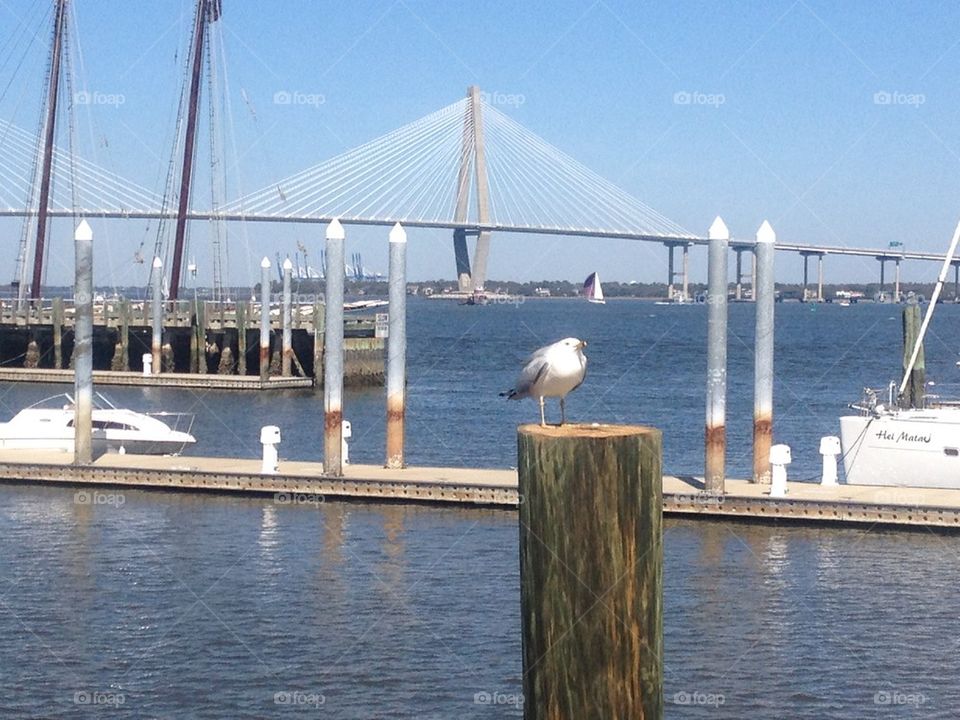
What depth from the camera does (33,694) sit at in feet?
42.7

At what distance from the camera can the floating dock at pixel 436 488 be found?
19000 millimetres

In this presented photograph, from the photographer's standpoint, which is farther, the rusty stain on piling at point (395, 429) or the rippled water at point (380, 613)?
the rusty stain on piling at point (395, 429)

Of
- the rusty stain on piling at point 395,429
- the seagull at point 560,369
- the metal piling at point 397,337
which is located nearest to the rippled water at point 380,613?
the rusty stain on piling at point 395,429

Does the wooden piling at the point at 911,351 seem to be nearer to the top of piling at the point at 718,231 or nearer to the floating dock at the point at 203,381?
the top of piling at the point at 718,231

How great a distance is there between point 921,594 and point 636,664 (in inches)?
433

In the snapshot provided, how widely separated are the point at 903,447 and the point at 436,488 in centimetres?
661

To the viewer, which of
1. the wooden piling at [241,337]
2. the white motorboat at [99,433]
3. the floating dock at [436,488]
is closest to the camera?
the floating dock at [436,488]

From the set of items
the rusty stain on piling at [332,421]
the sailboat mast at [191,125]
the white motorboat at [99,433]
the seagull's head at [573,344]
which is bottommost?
the white motorboat at [99,433]

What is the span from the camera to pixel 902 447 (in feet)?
71.0

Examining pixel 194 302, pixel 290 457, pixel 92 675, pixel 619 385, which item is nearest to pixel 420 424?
pixel 290 457

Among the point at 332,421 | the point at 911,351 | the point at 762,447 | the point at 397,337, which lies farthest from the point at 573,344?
the point at 911,351

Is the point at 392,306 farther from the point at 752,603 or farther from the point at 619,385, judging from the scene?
the point at 619,385

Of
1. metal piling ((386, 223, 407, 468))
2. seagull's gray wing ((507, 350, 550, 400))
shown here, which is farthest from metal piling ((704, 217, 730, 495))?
seagull's gray wing ((507, 350, 550, 400))

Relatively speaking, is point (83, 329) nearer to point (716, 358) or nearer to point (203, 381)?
point (716, 358)
